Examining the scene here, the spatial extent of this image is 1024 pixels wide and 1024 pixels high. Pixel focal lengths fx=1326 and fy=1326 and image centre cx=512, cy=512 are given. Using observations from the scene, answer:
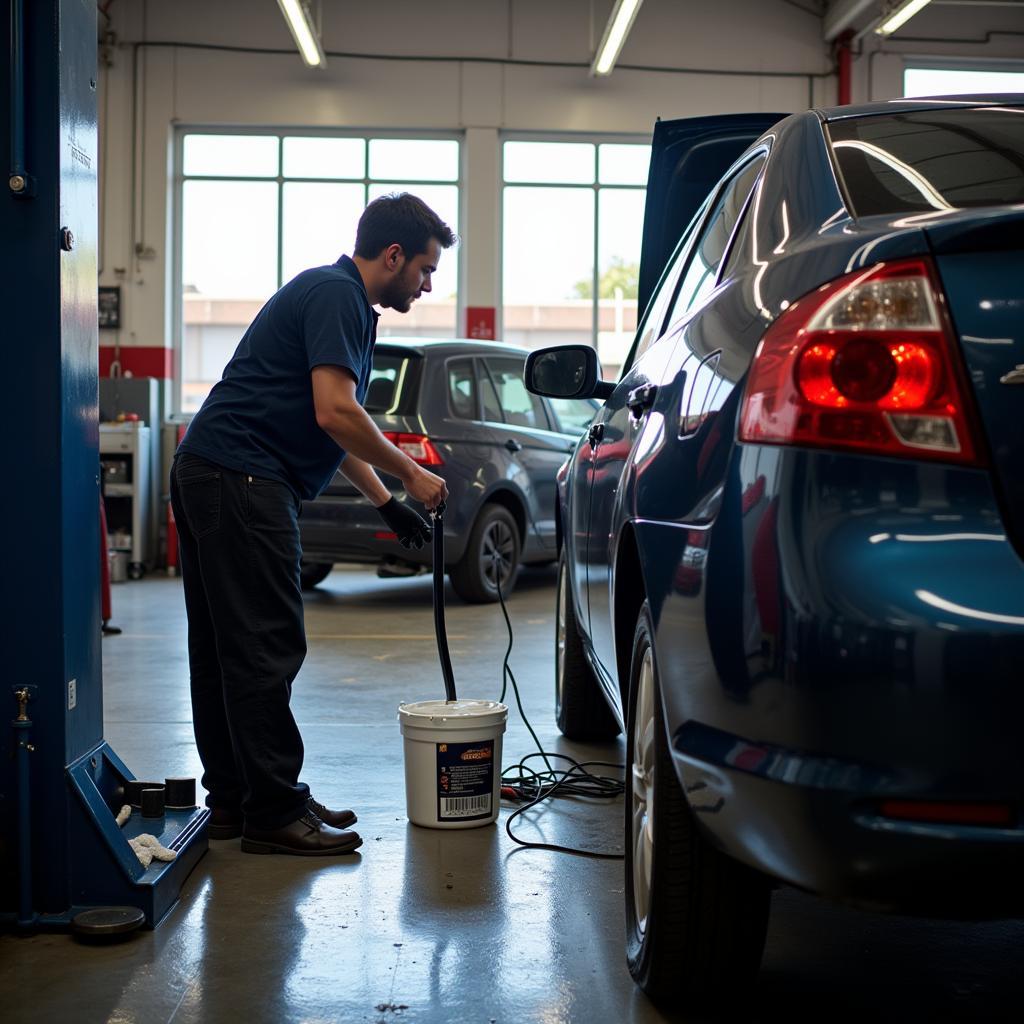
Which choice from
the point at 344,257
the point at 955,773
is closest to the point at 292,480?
the point at 344,257

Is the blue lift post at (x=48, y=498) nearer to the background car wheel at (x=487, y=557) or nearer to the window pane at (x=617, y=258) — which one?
the background car wheel at (x=487, y=557)

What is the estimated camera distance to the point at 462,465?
333 inches

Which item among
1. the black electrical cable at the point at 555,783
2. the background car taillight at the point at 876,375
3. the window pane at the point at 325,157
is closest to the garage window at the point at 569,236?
the window pane at the point at 325,157

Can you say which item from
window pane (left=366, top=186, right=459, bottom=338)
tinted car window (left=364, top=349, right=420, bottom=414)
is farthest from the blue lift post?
window pane (left=366, top=186, right=459, bottom=338)

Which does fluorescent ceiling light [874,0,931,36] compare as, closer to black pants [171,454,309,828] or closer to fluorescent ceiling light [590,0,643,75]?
fluorescent ceiling light [590,0,643,75]

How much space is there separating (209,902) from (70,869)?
1.09ft

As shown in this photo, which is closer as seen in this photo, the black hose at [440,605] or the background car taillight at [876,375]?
the background car taillight at [876,375]

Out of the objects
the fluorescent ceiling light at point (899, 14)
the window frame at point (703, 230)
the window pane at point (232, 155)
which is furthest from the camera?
the window pane at point (232, 155)

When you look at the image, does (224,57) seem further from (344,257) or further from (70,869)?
(70,869)

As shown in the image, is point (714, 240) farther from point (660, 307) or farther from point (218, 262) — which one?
point (218, 262)

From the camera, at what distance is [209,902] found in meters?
2.98

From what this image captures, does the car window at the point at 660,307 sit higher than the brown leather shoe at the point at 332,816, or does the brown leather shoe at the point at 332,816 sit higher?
the car window at the point at 660,307

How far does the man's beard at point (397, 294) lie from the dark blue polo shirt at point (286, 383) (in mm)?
125

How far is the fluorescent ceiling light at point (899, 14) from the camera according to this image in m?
12.0
